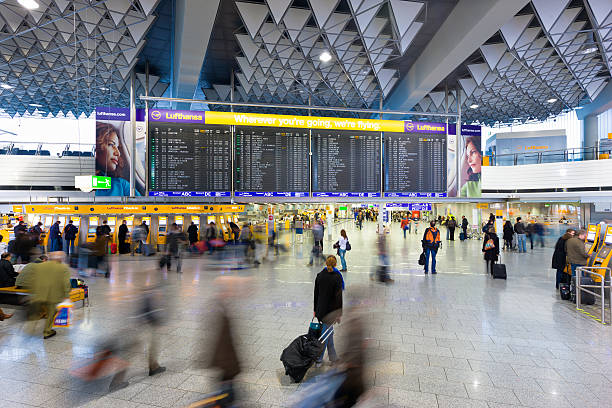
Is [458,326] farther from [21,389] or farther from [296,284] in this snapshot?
[21,389]

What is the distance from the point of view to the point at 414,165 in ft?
35.2

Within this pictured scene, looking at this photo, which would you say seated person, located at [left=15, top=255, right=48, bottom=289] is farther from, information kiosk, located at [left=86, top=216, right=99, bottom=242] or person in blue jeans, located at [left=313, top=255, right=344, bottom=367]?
information kiosk, located at [left=86, top=216, right=99, bottom=242]

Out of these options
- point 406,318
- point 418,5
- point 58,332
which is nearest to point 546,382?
point 406,318

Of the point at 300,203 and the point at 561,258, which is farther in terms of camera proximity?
the point at 300,203

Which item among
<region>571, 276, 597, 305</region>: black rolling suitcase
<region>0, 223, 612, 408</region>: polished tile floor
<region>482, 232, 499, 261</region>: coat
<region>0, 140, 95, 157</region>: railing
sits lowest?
<region>0, 223, 612, 408</region>: polished tile floor

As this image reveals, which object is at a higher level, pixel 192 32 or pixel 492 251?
pixel 192 32

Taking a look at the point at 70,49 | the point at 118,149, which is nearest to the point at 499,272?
the point at 118,149

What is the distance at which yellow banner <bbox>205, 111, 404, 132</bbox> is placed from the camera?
9.73 metres

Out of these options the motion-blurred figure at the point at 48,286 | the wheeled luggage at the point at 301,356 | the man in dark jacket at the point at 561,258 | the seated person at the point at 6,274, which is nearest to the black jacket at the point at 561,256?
the man in dark jacket at the point at 561,258

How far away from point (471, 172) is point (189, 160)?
366 inches

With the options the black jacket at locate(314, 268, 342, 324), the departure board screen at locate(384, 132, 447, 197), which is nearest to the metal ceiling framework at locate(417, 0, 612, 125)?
the departure board screen at locate(384, 132, 447, 197)

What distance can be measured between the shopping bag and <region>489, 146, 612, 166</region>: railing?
2153 centimetres

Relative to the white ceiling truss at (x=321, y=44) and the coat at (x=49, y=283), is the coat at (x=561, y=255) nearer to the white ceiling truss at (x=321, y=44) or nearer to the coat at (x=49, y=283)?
the white ceiling truss at (x=321, y=44)

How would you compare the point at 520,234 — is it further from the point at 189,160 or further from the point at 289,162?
the point at 189,160
